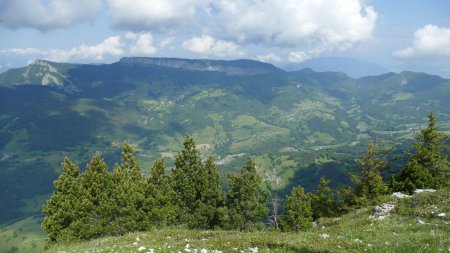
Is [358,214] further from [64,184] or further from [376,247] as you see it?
[64,184]

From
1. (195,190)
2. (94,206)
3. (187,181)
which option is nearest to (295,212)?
(195,190)

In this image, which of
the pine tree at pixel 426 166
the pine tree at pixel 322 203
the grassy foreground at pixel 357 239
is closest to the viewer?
the grassy foreground at pixel 357 239

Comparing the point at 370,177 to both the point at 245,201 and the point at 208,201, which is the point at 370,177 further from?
the point at 208,201

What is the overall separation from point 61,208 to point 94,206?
507 centimetres

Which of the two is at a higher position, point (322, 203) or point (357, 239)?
point (357, 239)

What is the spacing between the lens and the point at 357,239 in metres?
24.8

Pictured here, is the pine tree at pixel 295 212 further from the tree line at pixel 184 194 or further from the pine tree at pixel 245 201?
the pine tree at pixel 245 201

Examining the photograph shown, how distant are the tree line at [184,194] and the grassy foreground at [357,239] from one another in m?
25.4

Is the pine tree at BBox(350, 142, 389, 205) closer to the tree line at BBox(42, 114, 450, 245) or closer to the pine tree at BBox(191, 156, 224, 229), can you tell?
the tree line at BBox(42, 114, 450, 245)

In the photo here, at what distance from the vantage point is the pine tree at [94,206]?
58.2 m

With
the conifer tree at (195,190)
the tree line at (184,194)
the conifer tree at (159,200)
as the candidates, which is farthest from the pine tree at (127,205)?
the conifer tree at (195,190)

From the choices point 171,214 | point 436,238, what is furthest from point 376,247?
point 171,214

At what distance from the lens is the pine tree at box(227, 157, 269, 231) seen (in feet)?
224

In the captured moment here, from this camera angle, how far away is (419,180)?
64.1 metres
